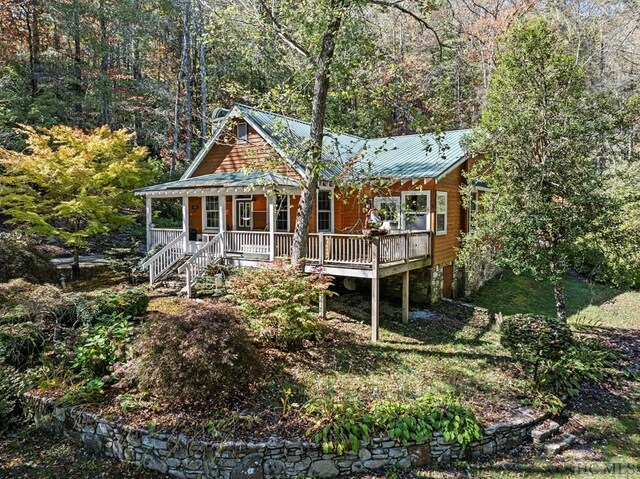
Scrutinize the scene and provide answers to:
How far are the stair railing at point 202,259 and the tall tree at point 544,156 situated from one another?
8167mm

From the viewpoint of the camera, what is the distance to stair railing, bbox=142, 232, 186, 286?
1308 cm

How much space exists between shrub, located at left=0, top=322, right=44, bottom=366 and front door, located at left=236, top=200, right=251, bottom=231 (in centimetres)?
883

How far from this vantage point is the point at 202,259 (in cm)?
1289

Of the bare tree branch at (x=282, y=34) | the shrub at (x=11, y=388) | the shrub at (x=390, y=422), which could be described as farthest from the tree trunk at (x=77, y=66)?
the shrub at (x=390, y=422)

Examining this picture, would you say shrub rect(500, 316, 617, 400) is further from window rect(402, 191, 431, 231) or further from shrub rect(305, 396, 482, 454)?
window rect(402, 191, 431, 231)

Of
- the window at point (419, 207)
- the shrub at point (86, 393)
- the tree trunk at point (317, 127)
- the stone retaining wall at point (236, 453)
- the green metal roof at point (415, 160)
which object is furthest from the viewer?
the window at point (419, 207)

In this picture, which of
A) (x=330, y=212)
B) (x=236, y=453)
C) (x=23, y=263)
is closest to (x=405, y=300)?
(x=330, y=212)

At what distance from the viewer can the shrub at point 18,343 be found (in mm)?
7277

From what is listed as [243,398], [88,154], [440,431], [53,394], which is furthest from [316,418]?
[88,154]

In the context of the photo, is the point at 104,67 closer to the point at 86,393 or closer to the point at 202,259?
the point at 202,259

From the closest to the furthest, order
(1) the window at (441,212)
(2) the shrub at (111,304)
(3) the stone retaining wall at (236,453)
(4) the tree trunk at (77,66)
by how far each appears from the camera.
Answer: (3) the stone retaining wall at (236,453), (2) the shrub at (111,304), (1) the window at (441,212), (4) the tree trunk at (77,66)

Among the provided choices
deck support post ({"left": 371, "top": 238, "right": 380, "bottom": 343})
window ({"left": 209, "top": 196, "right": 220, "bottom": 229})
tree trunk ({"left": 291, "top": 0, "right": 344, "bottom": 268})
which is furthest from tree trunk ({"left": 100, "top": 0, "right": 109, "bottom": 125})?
deck support post ({"left": 371, "top": 238, "right": 380, "bottom": 343})

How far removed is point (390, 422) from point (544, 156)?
25.9 feet

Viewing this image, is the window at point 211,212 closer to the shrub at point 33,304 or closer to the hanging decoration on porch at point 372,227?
the shrub at point 33,304
